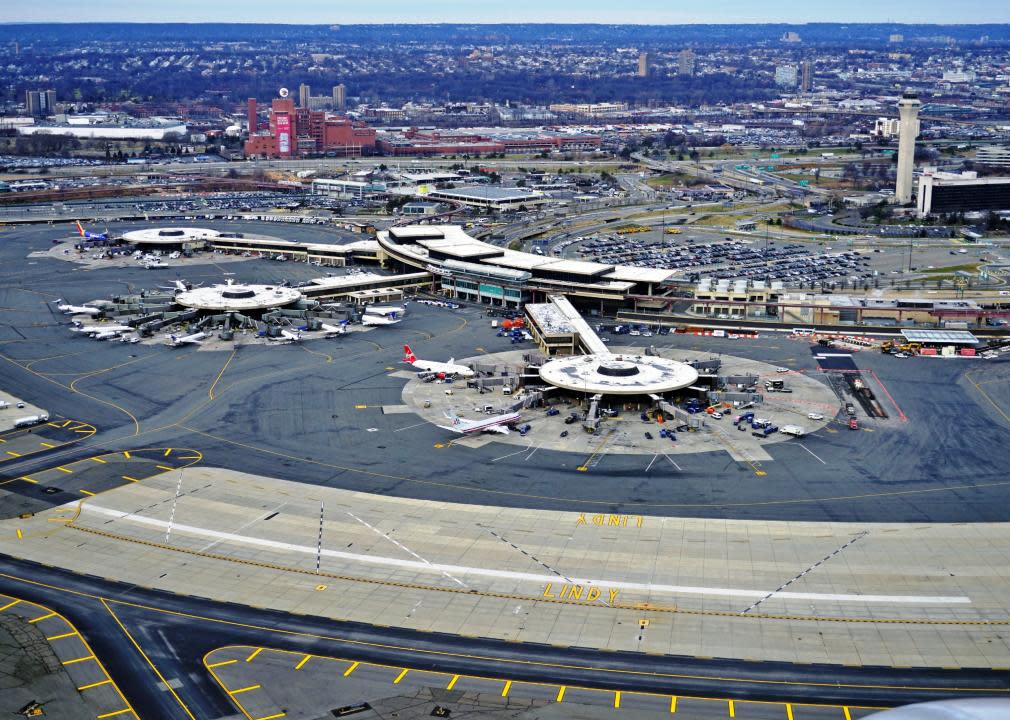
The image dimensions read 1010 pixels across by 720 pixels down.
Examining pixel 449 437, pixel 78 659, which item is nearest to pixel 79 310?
pixel 449 437

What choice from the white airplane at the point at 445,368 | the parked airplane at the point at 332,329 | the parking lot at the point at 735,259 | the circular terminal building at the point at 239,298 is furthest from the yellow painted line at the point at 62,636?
the parking lot at the point at 735,259

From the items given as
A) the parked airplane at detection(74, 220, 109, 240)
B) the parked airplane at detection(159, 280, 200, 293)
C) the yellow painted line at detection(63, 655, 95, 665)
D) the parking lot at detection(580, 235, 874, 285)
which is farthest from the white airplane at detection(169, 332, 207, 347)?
the parked airplane at detection(74, 220, 109, 240)

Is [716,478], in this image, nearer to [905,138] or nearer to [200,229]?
[200,229]

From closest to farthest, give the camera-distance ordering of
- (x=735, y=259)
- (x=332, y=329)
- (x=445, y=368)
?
1. (x=445, y=368)
2. (x=332, y=329)
3. (x=735, y=259)

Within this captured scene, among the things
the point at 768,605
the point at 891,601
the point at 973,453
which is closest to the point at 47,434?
the point at 768,605

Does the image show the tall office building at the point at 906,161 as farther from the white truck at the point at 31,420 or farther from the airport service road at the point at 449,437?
the white truck at the point at 31,420

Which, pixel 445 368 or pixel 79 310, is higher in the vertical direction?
pixel 445 368

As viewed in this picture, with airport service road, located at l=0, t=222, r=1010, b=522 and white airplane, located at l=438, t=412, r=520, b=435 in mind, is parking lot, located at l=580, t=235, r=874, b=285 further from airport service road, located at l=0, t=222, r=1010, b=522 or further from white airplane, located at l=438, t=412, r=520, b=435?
white airplane, located at l=438, t=412, r=520, b=435

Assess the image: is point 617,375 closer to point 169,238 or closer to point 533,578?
point 533,578
